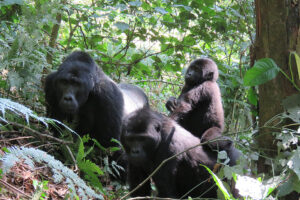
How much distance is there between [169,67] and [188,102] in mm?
1816

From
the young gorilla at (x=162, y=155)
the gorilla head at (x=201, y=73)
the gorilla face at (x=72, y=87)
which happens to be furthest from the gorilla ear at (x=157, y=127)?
the gorilla head at (x=201, y=73)

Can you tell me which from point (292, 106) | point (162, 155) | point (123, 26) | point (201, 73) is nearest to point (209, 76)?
point (201, 73)

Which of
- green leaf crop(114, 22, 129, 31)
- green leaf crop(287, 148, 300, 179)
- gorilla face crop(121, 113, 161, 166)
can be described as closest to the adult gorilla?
green leaf crop(114, 22, 129, 31)

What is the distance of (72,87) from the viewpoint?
569 centimetres

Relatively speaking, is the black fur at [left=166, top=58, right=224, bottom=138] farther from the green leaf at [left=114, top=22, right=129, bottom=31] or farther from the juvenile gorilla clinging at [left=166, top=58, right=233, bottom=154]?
the green leaf at [left=114, top=22, right=129, bottom=31]

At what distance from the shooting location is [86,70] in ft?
19.3

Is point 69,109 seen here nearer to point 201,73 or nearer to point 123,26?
point 123,26

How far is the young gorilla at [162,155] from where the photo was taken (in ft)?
14.9

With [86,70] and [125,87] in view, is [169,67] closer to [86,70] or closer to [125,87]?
[125,87]

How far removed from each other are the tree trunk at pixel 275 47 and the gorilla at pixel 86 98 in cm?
283

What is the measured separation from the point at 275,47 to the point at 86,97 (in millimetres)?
3284

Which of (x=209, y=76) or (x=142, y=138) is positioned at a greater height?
(x=209, y=76)

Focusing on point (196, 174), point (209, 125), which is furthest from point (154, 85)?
point (196, 174)

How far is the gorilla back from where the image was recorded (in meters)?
5.72
